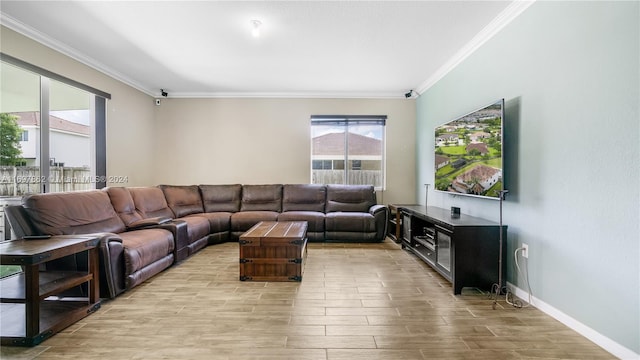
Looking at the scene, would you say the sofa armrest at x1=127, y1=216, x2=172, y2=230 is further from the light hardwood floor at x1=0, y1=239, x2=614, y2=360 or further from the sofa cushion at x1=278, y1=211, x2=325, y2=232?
the sofa cushion at x1=278, y1=211, x2=325, y2=232

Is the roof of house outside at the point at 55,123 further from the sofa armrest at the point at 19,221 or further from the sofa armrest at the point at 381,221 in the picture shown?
the sofa armrest at the point at 381,221

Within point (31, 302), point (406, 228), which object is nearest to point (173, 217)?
point (31, 302)

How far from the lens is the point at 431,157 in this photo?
4539mm

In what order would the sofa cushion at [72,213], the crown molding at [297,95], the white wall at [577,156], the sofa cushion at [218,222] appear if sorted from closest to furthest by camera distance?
1. the white wall at [577,156]
2. the sofa cushion at [72,213]
3. the sofa cushion at [218,222]
4. the crown molding at [297,95]

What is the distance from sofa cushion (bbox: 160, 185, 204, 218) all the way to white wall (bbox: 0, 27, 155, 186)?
71 centimetres

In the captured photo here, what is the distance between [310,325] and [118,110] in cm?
451

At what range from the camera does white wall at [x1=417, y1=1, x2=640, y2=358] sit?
162cm

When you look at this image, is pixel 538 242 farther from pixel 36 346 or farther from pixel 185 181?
pixel 185 181

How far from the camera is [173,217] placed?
436 cm

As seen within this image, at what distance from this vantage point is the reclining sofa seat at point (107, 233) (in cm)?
240

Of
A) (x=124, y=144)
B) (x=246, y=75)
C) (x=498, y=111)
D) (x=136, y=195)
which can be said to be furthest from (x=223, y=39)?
(x=498, y=111)

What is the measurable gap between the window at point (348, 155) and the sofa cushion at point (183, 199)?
7.07ft

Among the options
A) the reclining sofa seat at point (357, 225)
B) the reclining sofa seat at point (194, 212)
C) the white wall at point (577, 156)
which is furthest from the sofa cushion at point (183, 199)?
the white wall at point (577, 156)

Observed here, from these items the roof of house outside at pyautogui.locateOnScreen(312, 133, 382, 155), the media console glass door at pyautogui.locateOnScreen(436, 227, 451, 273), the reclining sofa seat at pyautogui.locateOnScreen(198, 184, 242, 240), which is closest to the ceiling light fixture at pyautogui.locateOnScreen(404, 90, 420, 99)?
the roof of house outside at pyautogui.locateOnScreen(312, 133, 382, 155)
